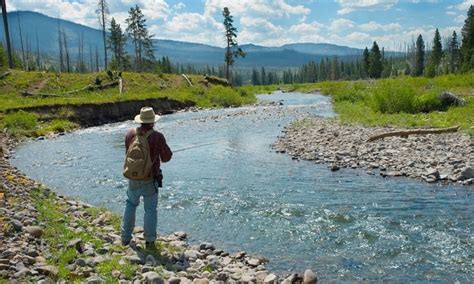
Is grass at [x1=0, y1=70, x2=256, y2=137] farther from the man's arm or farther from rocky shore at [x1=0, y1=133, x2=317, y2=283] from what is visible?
the man's arm

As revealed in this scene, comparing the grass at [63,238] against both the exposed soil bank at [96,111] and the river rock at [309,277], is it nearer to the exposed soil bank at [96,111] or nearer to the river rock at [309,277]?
the river rock at [309,277]

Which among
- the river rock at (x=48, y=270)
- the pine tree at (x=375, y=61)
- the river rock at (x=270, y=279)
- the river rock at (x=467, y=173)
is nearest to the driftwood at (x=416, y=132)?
the river rock at (x=467, y=173)

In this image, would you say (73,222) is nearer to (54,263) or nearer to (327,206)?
(54,263)

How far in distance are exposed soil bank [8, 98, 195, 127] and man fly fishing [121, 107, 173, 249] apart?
29.5 metres

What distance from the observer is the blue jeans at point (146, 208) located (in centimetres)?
895

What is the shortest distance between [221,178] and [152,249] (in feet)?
24.8

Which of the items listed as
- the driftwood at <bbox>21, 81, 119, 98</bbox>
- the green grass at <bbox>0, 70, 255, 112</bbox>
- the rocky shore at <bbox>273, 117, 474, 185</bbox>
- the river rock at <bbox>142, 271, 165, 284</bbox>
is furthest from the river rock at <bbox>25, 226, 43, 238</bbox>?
the driftwood at <bbox>21, 81, 119, 98</bbox>

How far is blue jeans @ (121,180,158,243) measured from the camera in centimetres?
Answer: 895

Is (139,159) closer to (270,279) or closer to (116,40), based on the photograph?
(270,279)

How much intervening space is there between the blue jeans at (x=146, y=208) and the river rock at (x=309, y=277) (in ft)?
10.3

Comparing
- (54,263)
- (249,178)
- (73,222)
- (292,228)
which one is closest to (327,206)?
(292,228)

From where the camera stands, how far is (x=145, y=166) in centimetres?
870

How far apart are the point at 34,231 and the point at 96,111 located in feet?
107

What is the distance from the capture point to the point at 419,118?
25.8 m
